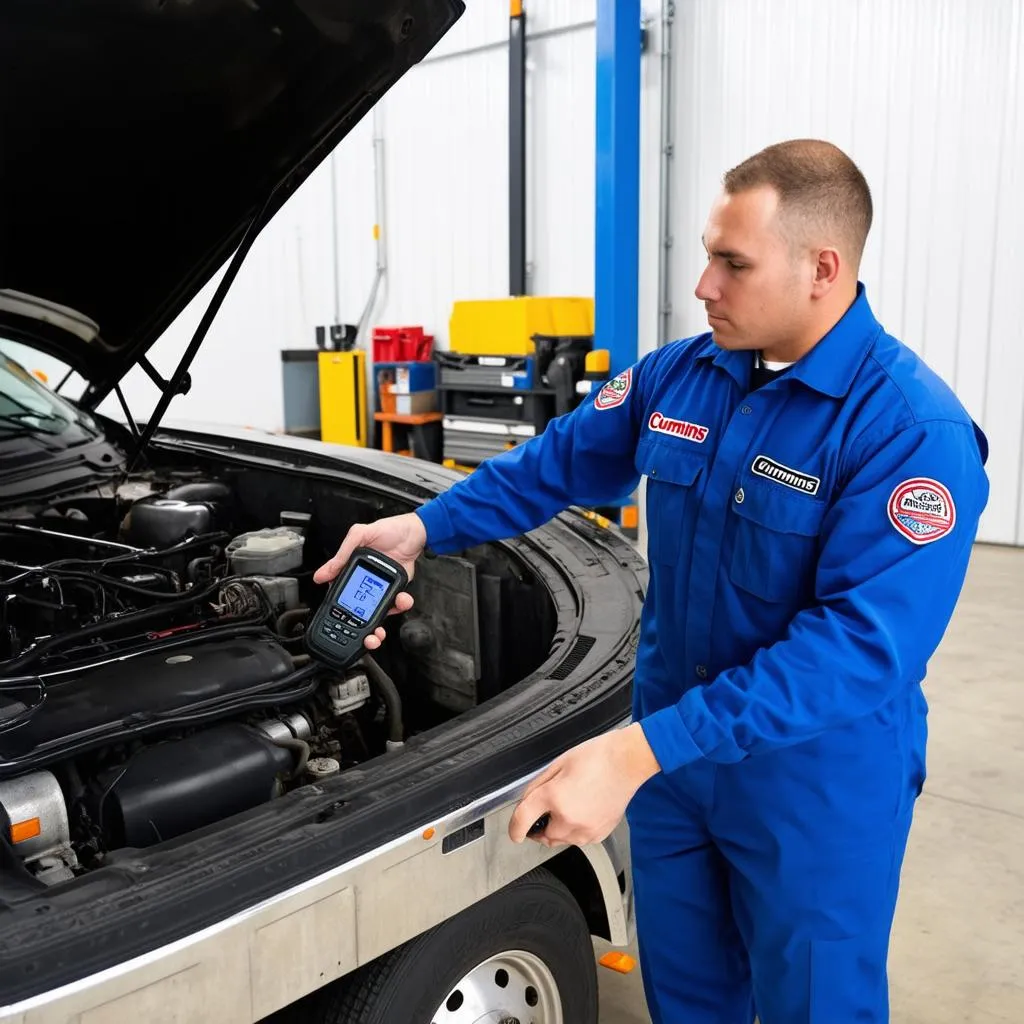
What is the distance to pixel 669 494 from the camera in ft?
4.92

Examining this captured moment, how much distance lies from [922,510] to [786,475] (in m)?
0.19

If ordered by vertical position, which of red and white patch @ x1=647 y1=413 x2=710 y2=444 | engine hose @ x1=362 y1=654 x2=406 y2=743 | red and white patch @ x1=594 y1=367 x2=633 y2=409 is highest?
red and white patch @ x1=594 y1=367 x2=633 y2=409

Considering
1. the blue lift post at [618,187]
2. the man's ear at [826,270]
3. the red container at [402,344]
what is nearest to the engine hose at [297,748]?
the man's ear at [826,270]

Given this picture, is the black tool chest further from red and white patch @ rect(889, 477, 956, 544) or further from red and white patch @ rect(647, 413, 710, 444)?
red and white patch @ rect(889, 477, 956, 544)

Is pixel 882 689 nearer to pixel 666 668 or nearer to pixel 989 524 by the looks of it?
pixel 666 668

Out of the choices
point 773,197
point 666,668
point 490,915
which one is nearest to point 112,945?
point 490,915

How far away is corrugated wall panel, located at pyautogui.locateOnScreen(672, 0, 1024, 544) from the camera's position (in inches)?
215

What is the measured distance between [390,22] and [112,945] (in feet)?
4.51

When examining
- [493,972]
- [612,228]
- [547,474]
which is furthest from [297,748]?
[612,228]

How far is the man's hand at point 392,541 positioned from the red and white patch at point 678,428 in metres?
0.43

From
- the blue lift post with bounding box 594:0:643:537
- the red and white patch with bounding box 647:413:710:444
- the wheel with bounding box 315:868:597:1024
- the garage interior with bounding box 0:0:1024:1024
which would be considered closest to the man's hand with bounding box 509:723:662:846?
the wheel with bounding box 315:868:597:1024

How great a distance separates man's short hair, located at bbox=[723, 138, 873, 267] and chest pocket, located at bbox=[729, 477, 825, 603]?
0.33 m

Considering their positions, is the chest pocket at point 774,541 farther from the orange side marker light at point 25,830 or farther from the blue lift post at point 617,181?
the blue lift post at point 617,181

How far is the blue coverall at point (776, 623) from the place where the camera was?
1.17 metres
